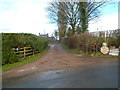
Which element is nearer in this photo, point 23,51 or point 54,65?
point 54,65

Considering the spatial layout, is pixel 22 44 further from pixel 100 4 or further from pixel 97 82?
pixel 100 4

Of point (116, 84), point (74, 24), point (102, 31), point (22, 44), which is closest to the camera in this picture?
point (116, 84)

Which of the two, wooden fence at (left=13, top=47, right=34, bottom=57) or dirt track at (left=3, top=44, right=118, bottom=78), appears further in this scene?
wooden fence at (left=13, top=47, right=34, bottom=57)

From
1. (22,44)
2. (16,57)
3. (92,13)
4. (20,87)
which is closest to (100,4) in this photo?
(92,13)

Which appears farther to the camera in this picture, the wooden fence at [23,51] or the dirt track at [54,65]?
the wooden fence at [23,51]

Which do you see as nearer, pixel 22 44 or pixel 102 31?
pixel 22 44

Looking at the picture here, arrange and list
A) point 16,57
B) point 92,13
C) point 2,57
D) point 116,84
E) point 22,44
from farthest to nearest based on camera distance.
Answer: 1. point 92,13
2. point 22,44
3. point 16,57
4. point 2,57
5. point 116,84

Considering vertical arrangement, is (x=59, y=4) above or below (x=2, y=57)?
above

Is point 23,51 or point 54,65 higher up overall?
point 23,51

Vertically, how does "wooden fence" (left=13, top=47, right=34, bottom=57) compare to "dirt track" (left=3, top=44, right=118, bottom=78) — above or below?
above

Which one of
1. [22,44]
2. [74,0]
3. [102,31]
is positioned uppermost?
[74,0]

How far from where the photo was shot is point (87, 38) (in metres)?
11.5

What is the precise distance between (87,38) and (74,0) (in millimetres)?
12032

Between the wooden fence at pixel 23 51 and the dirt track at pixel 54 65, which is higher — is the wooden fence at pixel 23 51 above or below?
above
